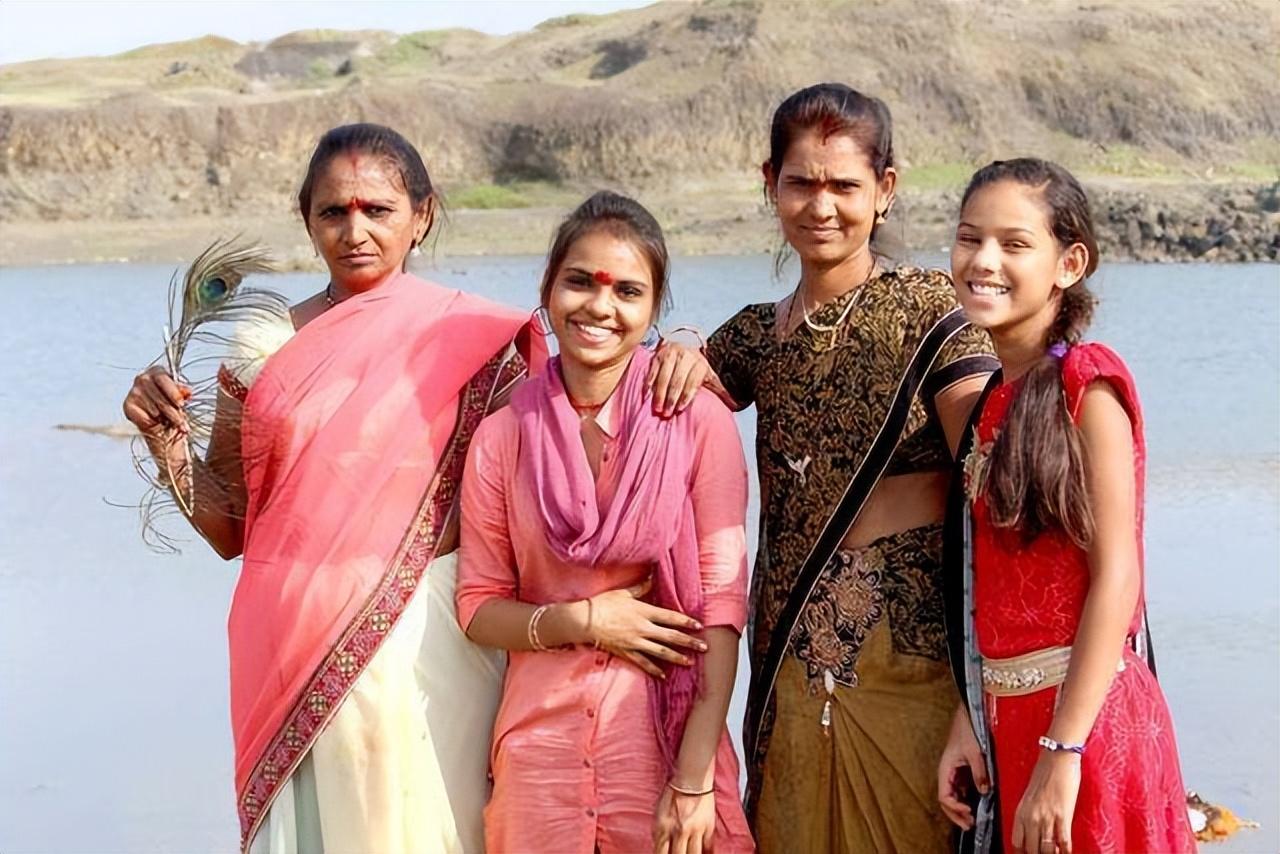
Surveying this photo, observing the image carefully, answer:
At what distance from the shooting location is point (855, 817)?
2.62m

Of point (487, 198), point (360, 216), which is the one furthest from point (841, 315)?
point (487, 198)

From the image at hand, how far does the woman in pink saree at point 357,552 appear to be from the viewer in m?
2.58

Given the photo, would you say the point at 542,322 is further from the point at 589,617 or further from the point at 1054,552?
the point at 1054,552

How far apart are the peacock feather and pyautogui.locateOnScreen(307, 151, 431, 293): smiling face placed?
0.14 m

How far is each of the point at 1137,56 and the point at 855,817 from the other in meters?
39.2

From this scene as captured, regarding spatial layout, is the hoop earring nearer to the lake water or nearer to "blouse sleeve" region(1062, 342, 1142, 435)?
"blouse sleeve" region(1062, 342, 1142, 435)

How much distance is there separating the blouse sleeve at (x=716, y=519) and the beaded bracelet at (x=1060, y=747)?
0.48 metres

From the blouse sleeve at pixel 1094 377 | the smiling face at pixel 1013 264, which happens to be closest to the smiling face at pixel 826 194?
the smiling face at pixel 1013 264

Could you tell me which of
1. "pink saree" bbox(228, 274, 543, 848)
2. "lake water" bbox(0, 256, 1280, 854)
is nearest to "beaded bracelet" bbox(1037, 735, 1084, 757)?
"pink saree" bbox(228, 274, 543, 848)

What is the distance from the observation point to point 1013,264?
A: 2.37 metres

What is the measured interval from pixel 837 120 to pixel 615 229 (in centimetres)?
38

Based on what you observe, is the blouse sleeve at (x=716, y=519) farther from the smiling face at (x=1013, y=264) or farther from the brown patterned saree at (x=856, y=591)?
the smiling face at (x=1013, y=264)

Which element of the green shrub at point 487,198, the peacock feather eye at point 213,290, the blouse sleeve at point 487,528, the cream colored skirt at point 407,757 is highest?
the peacock feather eye at point 213,290

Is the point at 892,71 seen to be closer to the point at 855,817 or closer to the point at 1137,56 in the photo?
the point at 1137,56
